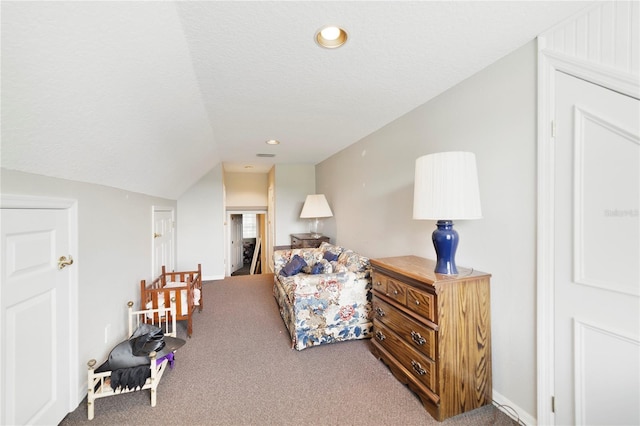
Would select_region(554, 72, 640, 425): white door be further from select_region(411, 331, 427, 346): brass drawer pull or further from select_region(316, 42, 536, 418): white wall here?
select_region(411, 331, 427, 346): brass drawer pull

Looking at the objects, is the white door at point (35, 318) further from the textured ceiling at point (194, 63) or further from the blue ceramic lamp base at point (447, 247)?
the blue ceramic lamp base at point (447, 247)

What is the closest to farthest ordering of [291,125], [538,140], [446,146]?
[538,140] < [446,146] < [291,125]

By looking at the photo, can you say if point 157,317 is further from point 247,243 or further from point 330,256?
point 247,243

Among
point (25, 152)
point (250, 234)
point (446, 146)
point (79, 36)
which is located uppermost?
point (79, 36)

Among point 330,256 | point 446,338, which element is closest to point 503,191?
point 446,338

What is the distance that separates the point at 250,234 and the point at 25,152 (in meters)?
8.14

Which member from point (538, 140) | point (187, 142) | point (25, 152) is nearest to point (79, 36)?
point (25, 152)

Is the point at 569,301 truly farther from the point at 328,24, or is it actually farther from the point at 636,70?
the point at 328,24

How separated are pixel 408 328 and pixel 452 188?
3.42 ft

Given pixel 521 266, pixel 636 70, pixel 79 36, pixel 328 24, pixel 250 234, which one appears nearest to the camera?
pixel 79 36

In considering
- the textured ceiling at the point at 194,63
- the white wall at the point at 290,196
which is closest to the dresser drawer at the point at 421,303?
the textured ceiling at the point at 194,63

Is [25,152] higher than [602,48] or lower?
lower

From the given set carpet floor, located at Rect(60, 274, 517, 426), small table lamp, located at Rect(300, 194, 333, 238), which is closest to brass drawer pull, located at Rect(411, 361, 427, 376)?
carpet floor, located at Rect(60, 274, 517, 426)

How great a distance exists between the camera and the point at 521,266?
1.63m
